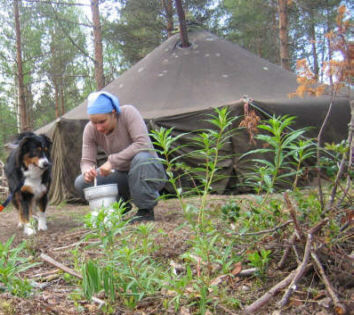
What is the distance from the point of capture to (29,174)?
4086mm

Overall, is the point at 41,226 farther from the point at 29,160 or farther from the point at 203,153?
the point at 203,153

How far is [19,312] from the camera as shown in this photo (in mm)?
1536

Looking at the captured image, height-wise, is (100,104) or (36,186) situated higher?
(100,104)

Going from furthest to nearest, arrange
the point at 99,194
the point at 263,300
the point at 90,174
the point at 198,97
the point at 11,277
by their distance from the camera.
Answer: the point at 198,97, the point at 90,174, the point at 99,194, the point at 11,277, the point at 263,300

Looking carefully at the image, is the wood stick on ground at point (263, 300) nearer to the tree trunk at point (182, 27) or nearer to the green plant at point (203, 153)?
the green plant at point (203, 153)

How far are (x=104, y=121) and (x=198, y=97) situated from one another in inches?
153

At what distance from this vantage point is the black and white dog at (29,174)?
4043 millimetres

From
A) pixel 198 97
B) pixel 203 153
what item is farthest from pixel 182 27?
pixel 203 153

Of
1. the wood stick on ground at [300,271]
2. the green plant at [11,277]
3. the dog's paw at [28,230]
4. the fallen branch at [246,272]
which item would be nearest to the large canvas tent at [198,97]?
the dog's paw at [28,230]

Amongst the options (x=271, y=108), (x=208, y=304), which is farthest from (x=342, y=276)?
(x=271, y=108)

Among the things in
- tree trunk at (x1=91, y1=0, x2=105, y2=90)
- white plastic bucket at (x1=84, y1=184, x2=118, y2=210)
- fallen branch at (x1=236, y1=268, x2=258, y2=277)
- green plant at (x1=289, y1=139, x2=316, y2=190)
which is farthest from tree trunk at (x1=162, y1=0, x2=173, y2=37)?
fallen branch at (x1=236, y1=268, x2=258, y2=277)

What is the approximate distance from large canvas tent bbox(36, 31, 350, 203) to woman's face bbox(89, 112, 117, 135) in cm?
296

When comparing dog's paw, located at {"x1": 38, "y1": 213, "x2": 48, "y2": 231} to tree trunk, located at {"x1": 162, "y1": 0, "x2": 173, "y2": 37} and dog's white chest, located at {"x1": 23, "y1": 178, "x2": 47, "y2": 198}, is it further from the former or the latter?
tree trunk, located at {"x1": 162, "y1": 0, "x2": 173, "y2": 37}

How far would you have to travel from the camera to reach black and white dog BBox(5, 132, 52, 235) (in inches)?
Answer: 159
